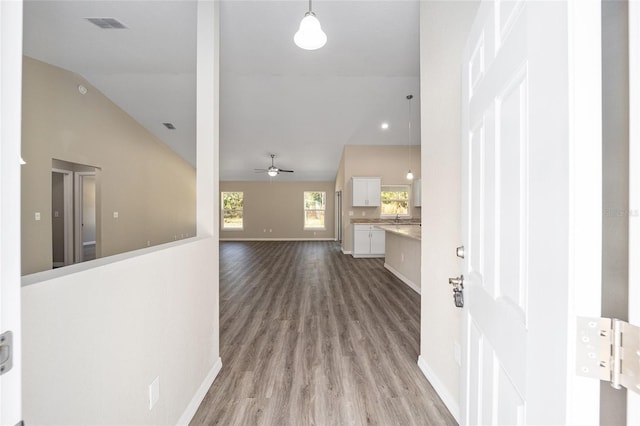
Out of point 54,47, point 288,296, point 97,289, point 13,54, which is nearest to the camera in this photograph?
point 13,54

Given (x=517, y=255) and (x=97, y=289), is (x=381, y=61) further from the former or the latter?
(x=97, y=289)

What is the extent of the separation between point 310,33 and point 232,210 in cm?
1009

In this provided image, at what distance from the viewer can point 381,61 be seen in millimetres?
3691

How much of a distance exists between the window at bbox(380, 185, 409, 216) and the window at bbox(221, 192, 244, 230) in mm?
6215

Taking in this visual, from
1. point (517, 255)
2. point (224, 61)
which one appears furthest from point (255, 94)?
point (517, 255)

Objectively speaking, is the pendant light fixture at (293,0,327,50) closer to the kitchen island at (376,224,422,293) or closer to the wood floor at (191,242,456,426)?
the wood floor at (191,242,456,426)

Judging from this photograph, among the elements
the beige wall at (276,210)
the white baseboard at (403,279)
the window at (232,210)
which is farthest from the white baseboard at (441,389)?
the window at (232,210)

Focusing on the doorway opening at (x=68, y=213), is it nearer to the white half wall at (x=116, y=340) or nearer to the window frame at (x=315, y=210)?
the white half wall at (x=116, y=340)

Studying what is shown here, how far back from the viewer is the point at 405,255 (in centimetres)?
483

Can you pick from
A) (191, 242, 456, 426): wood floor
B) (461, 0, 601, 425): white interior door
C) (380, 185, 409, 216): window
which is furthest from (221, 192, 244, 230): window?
(461, 0, 601, 425): white interior door

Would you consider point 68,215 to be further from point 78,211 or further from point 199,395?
point 199,395

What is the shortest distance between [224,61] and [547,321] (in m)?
4.28

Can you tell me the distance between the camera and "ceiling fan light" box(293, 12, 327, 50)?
6.87 ft

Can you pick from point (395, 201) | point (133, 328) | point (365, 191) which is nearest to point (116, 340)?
point (133, 328)
